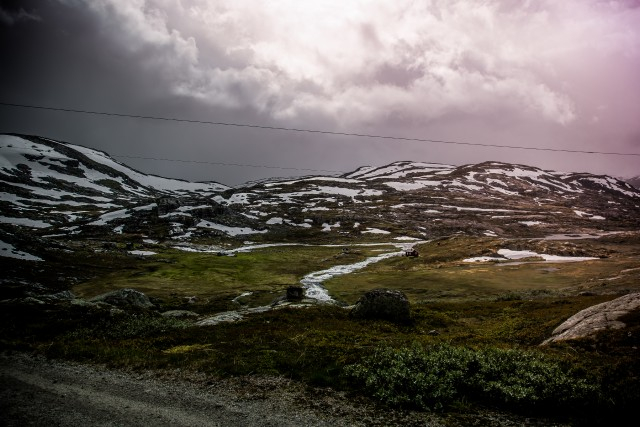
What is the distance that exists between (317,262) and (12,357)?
99.9 metres

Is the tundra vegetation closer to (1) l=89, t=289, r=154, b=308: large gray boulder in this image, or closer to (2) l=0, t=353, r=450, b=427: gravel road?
(2) l=0, t=353, r=450, b=427: gravel road

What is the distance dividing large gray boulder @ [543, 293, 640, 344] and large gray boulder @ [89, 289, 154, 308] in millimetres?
38161

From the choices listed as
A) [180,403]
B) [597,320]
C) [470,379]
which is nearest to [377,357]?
[470,379]

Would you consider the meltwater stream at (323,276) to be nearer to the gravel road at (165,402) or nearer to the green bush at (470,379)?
the green bush at (470,379)

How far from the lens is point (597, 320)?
20.9 m

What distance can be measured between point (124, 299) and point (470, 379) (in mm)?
37407

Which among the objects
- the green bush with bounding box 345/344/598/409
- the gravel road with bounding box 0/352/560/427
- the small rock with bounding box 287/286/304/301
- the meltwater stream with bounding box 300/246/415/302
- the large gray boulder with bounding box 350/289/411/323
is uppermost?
the green bush with bounding box 345/344/598/409

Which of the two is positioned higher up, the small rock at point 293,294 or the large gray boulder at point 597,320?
the large gray boulder at point 597,320

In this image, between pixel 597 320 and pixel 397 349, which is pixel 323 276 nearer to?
pixel 597 320

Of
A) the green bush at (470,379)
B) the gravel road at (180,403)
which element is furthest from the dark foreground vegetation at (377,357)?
the gravel road at (180,403)

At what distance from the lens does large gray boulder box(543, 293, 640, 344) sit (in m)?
19.9

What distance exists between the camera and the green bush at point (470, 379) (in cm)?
1348

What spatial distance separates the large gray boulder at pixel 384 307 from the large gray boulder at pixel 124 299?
80.1ft

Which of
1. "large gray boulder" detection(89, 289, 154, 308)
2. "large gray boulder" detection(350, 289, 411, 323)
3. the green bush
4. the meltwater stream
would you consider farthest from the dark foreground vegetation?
the meltwater stream
